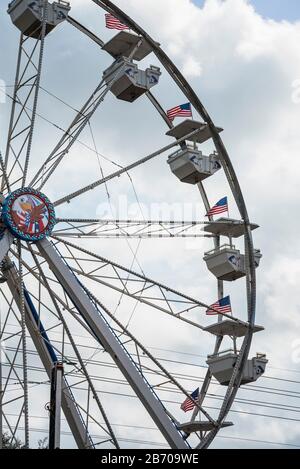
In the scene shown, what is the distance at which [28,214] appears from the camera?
27891 millimetres

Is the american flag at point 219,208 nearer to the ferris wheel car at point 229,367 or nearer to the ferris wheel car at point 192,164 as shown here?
the ferris wheel car at point 192,164

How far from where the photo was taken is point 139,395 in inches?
1083

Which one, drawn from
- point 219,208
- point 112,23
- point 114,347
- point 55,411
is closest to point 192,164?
point 219,208

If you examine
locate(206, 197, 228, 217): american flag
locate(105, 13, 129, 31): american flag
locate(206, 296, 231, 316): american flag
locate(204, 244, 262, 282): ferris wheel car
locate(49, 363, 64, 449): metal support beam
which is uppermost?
locate(105, 13, 129, 31): american flag

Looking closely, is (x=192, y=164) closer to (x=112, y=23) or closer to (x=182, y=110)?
(x=182, y=110)

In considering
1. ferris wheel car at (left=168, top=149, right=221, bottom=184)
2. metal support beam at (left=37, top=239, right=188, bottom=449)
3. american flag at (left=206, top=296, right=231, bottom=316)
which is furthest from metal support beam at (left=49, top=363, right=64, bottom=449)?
ferris wheel car at (left=168, top=149, right=221, bottom=184)

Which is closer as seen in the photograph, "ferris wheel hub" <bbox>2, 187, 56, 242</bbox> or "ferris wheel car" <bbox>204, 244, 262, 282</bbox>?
"ferris wheel hub" <bbox>2, 187, 56, 242</bbox>

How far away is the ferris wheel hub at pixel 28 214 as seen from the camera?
27.5 m

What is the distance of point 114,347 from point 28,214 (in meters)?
3.91

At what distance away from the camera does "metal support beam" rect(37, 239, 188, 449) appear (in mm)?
27484

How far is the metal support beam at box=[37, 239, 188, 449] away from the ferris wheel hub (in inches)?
16.3

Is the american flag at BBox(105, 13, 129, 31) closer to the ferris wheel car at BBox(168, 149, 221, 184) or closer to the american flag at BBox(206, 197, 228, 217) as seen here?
the ferris wheel car at BBox(168, 149, 221, 184)

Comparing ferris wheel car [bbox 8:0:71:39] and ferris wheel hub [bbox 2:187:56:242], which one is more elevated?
ferris wheel car [bbox 8:0:71:39]

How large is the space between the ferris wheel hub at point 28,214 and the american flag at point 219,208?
21.6 ft
